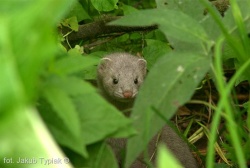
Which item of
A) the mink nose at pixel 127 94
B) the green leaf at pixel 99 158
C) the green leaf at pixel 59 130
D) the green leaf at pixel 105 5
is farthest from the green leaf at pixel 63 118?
the green leaf at pixel 105 5

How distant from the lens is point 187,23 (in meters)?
1.41

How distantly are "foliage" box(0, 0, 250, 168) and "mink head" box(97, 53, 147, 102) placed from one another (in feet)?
3.29

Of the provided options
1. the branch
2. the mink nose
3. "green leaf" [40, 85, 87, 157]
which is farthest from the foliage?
the branch

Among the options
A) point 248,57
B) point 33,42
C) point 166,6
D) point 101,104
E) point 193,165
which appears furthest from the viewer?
point 193,165

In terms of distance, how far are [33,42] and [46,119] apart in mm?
492

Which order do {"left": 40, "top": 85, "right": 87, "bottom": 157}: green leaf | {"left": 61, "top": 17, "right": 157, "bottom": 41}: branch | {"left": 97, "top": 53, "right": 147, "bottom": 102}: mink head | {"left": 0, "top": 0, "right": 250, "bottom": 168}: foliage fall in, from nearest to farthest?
{"left": 0, "top": 0, "right": 250, "bottom": 168}: foliage, {"left": 40, "top": 85, "right": 87, "bottom": 157}: green leaf, {"left": 97, "top": 53, "right": 147, "bottom": 102}: mink head, {"left": 61, "top": 17, "right": 157, "bottom": 41}: branch

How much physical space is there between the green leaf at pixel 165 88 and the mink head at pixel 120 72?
53.8 inches

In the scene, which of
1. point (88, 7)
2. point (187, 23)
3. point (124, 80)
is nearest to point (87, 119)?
point (187, 23)

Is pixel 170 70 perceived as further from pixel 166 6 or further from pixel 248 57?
pixel 166 6

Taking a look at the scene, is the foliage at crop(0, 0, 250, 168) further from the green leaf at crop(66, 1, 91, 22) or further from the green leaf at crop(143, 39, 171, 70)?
the green leaf at crop(66, 1, 91, 22)

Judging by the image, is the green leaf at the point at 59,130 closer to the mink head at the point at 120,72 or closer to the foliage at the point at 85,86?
the foliage at the point at 85,86

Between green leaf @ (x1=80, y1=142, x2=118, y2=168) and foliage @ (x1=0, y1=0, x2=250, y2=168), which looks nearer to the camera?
foliage @ (x1=0, y1=0, x2=250, y2=168)

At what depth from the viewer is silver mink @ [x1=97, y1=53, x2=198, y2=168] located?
9.06 feet

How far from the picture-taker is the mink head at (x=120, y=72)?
280cm
